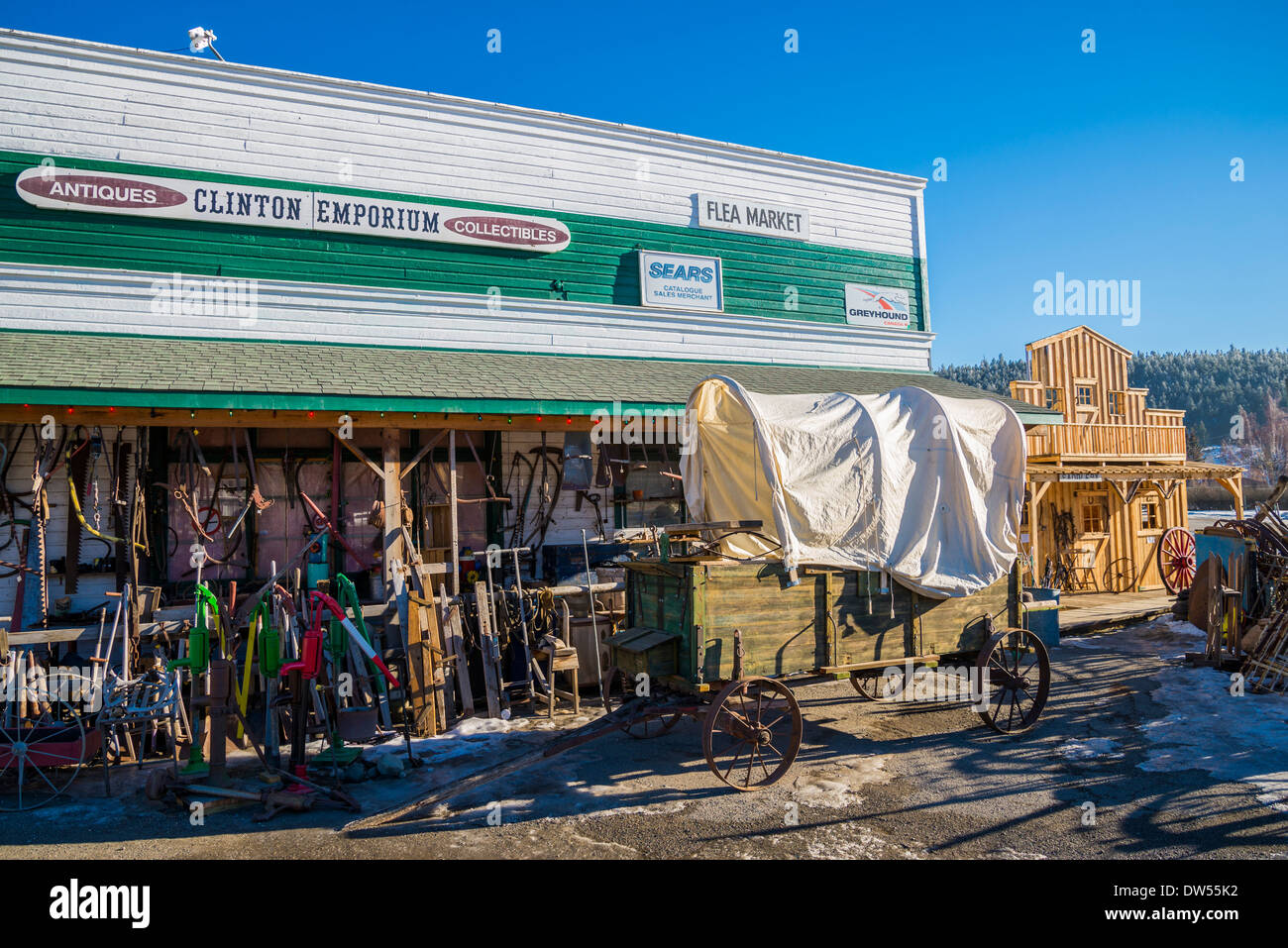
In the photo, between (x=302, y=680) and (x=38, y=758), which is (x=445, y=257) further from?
(x=38, y=758)

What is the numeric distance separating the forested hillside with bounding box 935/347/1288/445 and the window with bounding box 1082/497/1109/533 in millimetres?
69696

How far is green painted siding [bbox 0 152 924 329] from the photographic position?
1040cm

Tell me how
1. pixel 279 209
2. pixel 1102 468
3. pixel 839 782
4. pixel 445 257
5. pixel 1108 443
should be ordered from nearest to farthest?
pixel 839 782, pixel 279 209, pixel 445 257, pixel 1102 468, pixel 1108 443

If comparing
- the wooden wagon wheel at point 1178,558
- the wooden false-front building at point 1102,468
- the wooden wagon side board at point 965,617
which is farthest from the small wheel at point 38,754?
the wooden wagon wheel at point 1178,558

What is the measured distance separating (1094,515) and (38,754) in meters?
21.5

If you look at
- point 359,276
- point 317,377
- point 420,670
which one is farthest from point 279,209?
point 420,670

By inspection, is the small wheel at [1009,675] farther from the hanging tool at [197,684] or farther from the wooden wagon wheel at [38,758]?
the wooden wagon wheel at [38,758]

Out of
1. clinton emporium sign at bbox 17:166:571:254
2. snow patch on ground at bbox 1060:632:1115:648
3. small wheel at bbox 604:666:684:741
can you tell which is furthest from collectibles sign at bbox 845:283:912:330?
→ small wheel at bbox 604:666:684:741

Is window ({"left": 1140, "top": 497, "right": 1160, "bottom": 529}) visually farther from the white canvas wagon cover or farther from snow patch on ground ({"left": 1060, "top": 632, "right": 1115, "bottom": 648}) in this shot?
the white canvas wagon cover

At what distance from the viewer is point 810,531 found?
6.98 meters

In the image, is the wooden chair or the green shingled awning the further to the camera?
the wooden chair

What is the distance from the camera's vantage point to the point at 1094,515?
2067 cm

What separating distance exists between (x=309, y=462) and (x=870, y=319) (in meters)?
10.3

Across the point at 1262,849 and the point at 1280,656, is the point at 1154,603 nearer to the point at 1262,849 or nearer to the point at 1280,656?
the point at 1280,656
